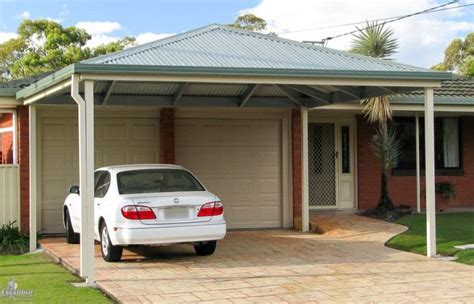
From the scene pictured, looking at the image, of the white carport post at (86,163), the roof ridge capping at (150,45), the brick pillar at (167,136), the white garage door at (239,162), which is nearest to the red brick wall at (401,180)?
the white garage door at (239,162)

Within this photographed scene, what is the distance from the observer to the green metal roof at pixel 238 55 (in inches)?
398

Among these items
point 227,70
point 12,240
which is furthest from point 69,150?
point 227,70

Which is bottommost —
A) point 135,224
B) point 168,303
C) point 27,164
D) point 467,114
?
point 168,303

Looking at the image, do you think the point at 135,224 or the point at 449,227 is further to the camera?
the point at 449,227

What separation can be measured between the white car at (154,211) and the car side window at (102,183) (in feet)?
0.09

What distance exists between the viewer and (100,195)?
36.3 ft

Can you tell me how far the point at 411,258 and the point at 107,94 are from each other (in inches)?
242

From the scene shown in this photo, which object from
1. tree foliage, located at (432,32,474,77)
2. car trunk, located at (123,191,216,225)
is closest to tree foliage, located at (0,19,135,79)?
tree foliage, located at (432,32,474,77)

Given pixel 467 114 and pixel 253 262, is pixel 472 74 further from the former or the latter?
pixel 253 262

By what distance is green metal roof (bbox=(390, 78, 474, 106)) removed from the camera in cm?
→ 1565

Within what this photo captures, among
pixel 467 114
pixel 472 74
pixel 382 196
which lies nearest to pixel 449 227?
pixel 382 196

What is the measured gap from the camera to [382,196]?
16062mm

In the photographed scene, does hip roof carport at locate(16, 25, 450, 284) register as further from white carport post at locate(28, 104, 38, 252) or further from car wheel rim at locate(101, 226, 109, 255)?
car wheel rim at locate(101, 226, 109, 255)

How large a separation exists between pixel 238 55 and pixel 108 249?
365 centimetres
